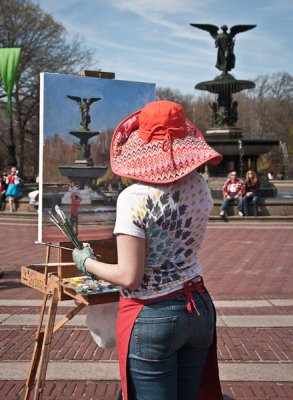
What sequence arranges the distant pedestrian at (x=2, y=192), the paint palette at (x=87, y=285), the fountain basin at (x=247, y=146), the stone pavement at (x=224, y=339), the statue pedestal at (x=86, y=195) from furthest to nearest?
the fountain basin at (x=247, y=146) → the distant pedestrian at (x=2, y=192) → the stone pavement at (x=224, y=339) → the statue pedestal at (x=86, y=195) → the paint palette at (x=87, y=285)

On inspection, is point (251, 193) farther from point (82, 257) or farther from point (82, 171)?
point (82, 257)

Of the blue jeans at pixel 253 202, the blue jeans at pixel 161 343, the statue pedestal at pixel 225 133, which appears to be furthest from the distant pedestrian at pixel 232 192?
the blue jeans at pixel 161 343

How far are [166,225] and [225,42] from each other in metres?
22.5

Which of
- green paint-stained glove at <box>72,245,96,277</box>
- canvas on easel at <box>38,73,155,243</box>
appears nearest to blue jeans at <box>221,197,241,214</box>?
canvas on easel at <box>38,73,155,243</box>

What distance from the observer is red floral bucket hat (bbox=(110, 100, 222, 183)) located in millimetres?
2182

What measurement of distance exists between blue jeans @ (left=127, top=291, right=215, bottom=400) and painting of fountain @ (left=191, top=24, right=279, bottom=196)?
19.0 metres

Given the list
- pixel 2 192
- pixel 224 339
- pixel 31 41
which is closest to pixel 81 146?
pixel 224 339

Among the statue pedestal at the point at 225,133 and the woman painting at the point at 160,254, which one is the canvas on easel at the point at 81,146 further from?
the statue pedestal at the point at 225,133

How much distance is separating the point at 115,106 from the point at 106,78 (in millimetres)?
215

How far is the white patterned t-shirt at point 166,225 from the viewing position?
2145 millimetres

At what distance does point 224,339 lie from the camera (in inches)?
208

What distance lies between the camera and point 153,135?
2.25 m

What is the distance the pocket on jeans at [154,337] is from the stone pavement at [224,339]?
0.87 meters

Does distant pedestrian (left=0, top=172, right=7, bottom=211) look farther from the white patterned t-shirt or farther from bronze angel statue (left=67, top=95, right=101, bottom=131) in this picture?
the white patterned t-shirt
